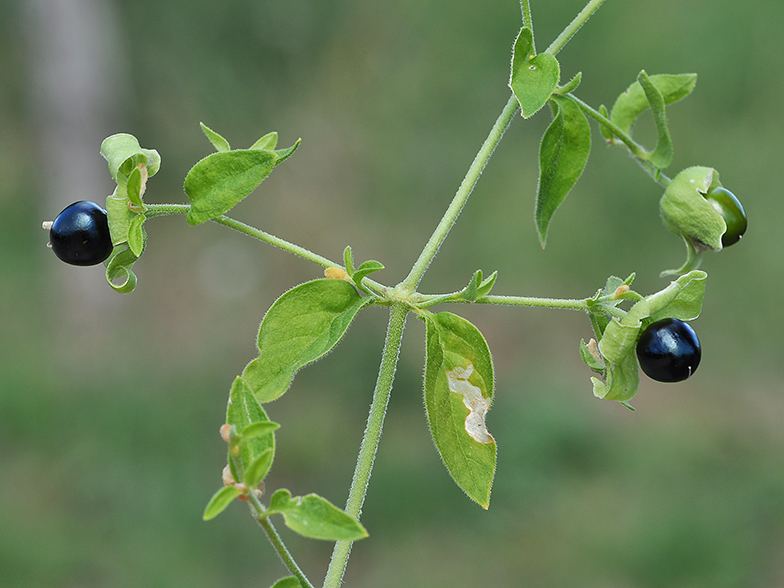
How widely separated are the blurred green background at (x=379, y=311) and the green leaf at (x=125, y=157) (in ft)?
13.4

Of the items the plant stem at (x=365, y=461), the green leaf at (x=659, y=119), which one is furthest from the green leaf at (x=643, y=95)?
the plant stem at (x=365, y=461)

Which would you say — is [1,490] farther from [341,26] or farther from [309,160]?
[341,26]

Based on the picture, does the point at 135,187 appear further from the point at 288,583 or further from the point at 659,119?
the point at 659,119

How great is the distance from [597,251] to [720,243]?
18.8ft

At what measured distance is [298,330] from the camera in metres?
1.21

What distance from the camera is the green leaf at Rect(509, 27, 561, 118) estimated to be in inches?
48.3

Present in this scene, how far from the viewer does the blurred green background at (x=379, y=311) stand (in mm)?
5094

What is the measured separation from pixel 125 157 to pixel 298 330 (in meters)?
0.36

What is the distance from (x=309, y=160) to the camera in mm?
8617

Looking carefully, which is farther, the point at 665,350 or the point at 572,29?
the point at 572,29

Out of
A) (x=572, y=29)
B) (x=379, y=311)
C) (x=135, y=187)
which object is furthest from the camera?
(x=379, y=311)

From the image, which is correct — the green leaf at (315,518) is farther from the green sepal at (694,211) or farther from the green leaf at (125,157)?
the green sepal at (694,211)

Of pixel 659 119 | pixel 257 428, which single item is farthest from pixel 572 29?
pixel 257 428

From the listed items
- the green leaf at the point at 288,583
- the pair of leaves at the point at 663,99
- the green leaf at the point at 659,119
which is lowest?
the green leaf at the point at 288,583
